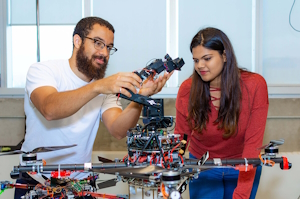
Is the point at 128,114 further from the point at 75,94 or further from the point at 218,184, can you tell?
the point at 218,184

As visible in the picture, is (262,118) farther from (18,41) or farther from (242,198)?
(18,41)

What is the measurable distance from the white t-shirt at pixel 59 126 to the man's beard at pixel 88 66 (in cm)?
7

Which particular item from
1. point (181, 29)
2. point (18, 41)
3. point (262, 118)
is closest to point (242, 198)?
point (262, 118)

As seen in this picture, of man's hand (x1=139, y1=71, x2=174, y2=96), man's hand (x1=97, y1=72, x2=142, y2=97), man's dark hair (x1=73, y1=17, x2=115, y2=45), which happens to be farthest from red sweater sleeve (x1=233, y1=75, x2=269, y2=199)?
man's dark hair (x1=73, y1=17, x2=115, y2=45)

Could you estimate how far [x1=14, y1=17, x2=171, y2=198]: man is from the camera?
1.75 m

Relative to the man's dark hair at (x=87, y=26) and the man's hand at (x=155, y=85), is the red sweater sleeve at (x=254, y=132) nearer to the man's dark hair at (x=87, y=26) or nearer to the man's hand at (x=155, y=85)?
the man's hand at (x=155, y=85)

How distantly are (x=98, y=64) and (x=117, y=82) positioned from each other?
0.57 m

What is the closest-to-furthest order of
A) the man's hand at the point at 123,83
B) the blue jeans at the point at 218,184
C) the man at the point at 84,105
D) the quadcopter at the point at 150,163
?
the quadcopter at the point at 150,163
the man's hand at the point at 123,83
the man at the point at 84,105
the blue jeans at the point at 218,184

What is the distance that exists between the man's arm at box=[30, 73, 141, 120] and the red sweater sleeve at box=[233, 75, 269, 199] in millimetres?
798

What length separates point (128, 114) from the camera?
179 centimetres

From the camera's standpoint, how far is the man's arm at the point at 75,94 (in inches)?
53.6

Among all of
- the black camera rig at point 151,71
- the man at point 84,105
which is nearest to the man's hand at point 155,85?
the man at point 84,105

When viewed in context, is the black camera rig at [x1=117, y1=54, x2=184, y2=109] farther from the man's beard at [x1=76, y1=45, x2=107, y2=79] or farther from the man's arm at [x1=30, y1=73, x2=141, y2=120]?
the man's beard at [x1=76, y1=45, x2=107, y2=79]

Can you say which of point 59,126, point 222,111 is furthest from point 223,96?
point 59,126
